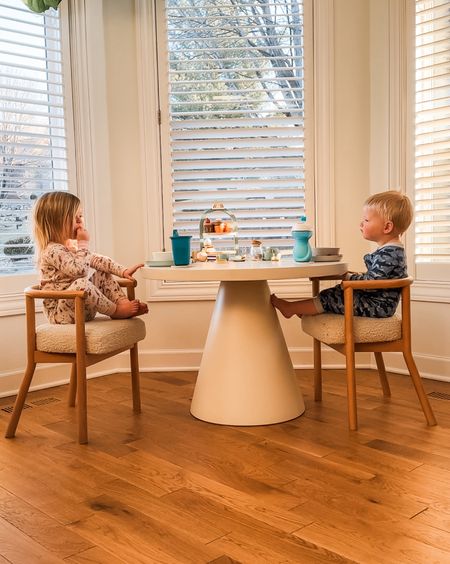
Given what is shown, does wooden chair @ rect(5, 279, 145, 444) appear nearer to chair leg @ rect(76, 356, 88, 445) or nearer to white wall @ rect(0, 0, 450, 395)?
chair leg @ rect(76, 356, 88, 445)

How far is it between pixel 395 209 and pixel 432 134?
37.2 inches

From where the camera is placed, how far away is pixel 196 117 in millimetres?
3775

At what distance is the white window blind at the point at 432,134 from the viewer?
11.1 ft

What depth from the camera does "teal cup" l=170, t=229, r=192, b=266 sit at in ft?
8.59

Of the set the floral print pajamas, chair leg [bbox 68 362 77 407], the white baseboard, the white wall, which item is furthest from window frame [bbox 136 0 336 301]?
the floral print pajamas

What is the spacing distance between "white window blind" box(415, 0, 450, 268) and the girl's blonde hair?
6.33ft

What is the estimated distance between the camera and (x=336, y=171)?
3.74 meters

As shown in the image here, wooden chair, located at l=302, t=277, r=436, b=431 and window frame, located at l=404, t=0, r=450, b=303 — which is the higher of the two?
window frame, located at l=404, t=0, r=450, b=303

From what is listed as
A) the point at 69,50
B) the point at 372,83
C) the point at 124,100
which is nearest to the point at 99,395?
the point at 124,100

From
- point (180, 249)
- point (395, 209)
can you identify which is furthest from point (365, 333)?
point (180, 249)

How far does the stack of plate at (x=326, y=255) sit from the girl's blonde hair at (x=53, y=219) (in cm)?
110

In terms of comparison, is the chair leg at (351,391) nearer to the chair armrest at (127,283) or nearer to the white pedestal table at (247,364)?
the white pedestal table at (247,364)

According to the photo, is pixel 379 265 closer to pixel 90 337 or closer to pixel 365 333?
pixel 365 333

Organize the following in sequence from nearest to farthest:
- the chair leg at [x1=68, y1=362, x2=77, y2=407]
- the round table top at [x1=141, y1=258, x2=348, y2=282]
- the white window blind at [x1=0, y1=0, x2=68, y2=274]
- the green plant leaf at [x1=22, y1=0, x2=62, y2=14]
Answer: the round table top at [x1=141, y1=258, x2=348, y2=282] < the chair leg at [x1=68, y1=362, x2=77, y2=407] < the green plant leaf at [x1=22, y1=0, x2=62, y2=14] < the white window blind at [x1=0, y1=0, x2=68, y2=274]
